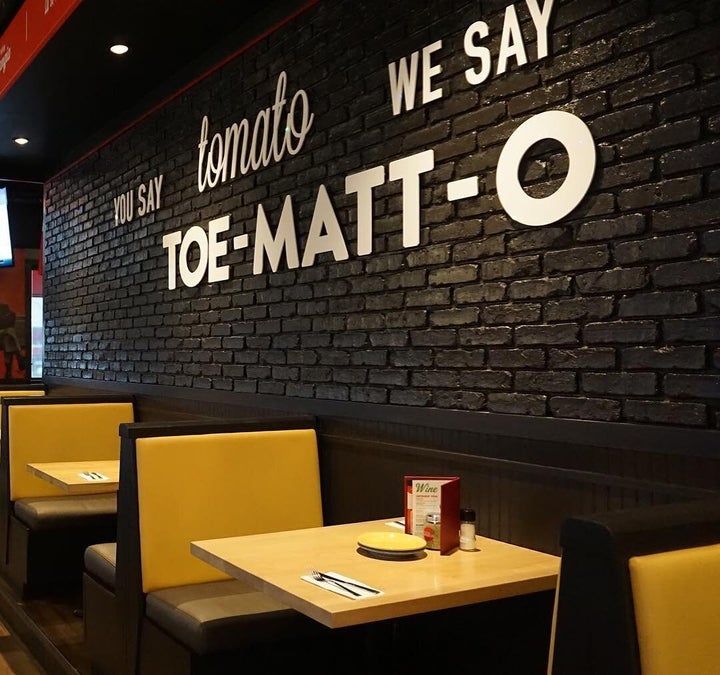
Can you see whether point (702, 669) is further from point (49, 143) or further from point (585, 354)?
point (49, 143)

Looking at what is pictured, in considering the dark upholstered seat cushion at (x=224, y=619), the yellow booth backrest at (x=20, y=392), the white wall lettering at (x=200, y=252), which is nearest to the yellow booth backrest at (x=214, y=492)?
the dark upholstered seat cushion at (x=224, y=619)

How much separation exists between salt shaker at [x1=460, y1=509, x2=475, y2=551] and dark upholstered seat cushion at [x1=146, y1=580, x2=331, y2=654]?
607mm

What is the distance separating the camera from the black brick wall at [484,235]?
2164 millimetres

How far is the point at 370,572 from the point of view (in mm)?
2105

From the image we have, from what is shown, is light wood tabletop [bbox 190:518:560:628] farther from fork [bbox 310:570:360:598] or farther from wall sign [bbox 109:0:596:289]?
wall sign [bbox 109:0:596:289]

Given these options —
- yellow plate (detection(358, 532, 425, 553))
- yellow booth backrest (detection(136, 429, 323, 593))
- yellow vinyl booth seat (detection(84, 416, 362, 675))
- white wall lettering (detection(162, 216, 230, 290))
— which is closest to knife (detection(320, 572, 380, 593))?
yellow plate (detection(358, 532, 425, 553))

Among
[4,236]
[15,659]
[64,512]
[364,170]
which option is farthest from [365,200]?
[4,236]

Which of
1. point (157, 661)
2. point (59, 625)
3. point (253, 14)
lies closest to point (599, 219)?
point (157, 661)

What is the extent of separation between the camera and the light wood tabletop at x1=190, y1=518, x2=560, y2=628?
1.85 meters

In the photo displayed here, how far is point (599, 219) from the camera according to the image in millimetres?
2371

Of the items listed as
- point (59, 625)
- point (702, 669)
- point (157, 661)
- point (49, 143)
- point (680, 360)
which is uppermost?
point (49, 143)

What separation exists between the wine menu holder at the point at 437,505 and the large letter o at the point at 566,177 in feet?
2.90

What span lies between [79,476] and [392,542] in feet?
7.07

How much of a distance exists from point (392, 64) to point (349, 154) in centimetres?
43
